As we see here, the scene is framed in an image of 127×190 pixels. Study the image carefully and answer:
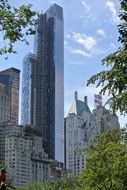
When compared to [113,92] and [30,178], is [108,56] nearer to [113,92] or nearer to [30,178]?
[113,92]

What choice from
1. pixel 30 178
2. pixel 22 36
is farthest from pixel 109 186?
pixel 30 178

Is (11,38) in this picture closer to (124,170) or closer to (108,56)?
(108,56)

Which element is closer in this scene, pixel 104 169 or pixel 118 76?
pixel 118 76

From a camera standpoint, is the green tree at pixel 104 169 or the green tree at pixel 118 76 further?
the green tree at pixel 104 169

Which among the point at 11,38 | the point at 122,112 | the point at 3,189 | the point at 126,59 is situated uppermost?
the point at 11,38

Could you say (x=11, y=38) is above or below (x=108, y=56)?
above

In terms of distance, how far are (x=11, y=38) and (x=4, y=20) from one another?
678mm

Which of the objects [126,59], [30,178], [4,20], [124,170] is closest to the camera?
[126,59]

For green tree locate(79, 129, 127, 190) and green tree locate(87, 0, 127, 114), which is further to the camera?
green tree locate(79, 129, 127, 190)

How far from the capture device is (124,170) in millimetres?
35875

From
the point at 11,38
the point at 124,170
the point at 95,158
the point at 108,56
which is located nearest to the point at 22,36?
the point at 11,38

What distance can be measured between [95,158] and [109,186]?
3163 mm

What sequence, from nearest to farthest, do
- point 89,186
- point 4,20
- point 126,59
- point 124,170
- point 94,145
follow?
point 126,59 → point 4,20 → point 124,170 → point 89,186 → point 94,145

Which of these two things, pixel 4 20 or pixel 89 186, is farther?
pixel 89 186
